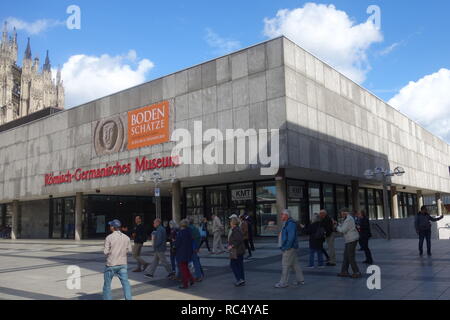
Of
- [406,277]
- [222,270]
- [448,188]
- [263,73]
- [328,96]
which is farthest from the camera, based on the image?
[448,188]

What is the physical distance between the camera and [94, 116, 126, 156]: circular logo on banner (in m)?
31.1

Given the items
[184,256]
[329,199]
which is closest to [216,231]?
[184,256]

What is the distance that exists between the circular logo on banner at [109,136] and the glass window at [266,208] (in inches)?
436

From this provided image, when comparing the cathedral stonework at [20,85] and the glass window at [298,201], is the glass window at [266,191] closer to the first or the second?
the glass window at [298,201]

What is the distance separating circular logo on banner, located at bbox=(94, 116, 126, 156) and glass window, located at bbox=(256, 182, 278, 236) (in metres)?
11.1

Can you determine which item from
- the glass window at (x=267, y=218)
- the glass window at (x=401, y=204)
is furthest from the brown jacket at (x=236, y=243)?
the glass window at (x=401, y=204)

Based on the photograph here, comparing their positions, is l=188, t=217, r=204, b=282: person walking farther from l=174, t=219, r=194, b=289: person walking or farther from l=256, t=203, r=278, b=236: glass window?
l=256, t=203, r=278, b=236: glass window

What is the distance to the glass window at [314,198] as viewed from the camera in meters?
30.7

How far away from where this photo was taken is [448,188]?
52.1 metres

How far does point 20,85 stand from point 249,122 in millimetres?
102648

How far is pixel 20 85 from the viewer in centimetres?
10831
